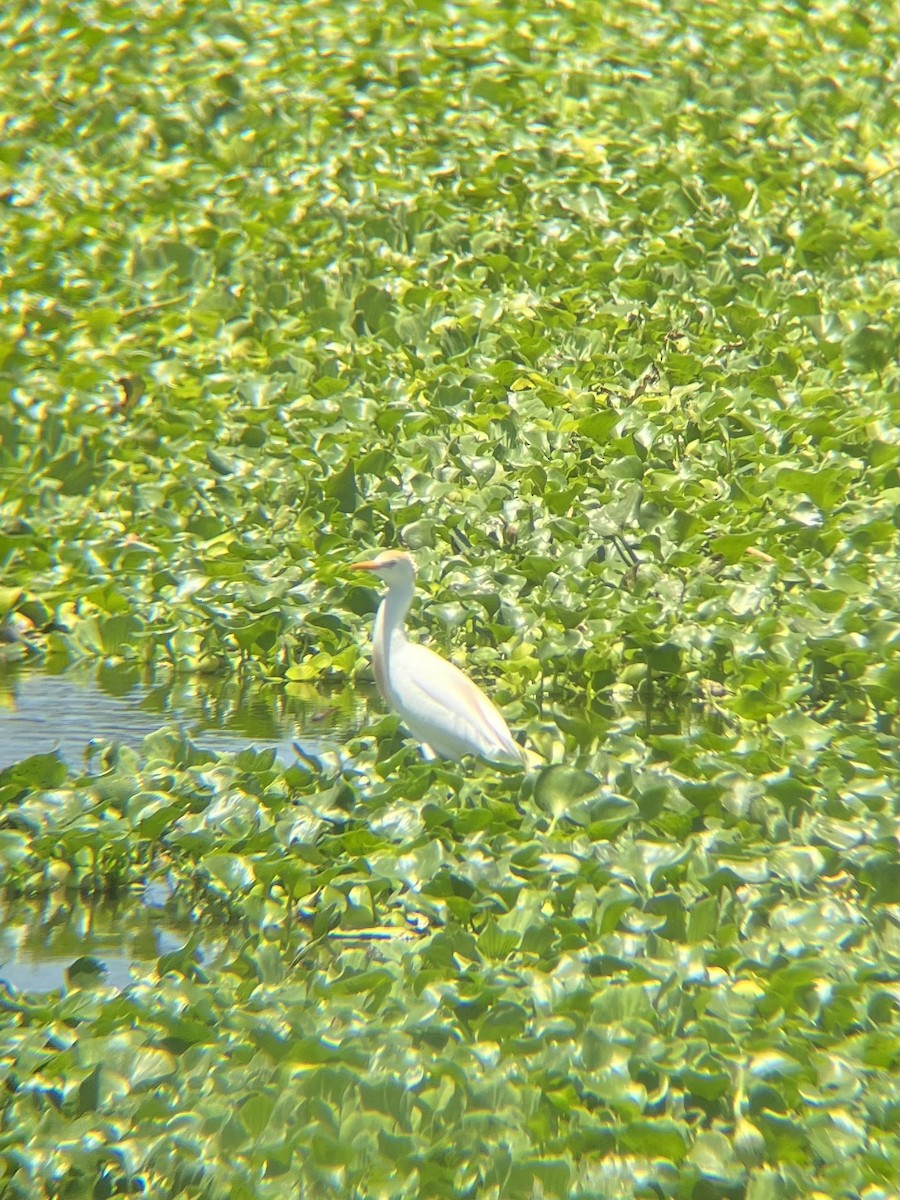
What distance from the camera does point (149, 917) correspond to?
436 centimetres

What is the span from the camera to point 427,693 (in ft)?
16.0

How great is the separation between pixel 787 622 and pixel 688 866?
5.47 ft

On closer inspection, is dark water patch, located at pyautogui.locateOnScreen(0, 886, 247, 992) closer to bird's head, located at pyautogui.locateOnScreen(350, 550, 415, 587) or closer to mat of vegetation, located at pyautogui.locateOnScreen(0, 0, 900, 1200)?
mat of vegetation, located at pyautogui.locateOnScreen(0, 0, 900, 1200)

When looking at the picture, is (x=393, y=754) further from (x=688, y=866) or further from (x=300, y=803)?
(x=688, y=866)

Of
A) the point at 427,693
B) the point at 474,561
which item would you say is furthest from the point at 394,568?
the point at 474,561

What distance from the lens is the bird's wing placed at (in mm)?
4656

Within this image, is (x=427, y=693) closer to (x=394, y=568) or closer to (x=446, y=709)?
(x=446, y=709)

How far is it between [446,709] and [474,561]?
1.25 m

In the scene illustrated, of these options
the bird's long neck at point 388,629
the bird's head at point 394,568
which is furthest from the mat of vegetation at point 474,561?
the bird's head at point 394,568

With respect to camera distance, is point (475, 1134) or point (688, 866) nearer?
point (475, 1134)

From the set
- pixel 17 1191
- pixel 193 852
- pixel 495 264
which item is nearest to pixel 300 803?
pixel 193 852

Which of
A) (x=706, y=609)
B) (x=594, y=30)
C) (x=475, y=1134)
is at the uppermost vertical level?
(x=594, y=30)

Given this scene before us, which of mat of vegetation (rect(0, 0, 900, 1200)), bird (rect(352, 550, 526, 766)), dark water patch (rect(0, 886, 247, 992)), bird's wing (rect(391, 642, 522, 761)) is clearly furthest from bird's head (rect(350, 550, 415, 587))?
dark water patch (rect(0, 886, 247, 992))

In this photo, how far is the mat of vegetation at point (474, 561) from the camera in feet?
10.3
